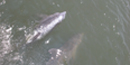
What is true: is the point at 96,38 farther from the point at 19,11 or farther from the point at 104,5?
the point at 19,11

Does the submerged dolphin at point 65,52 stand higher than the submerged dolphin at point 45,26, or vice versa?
the submerged dolphin at point 45,26

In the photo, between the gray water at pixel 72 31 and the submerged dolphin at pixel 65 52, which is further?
the submerged dolphin at pixel 65 52

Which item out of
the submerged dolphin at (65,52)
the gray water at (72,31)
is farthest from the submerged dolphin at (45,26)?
the submerged dolphin at (65,52)

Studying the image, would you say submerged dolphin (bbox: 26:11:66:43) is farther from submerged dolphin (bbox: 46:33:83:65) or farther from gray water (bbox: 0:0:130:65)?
submerged dolphin (bbox: 46:33:83:65)

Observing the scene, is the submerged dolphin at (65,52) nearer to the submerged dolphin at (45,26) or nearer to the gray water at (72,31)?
the gray water at (72,31)

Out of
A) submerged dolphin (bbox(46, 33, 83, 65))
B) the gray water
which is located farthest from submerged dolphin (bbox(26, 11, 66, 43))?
submerged dolphin (bbox(46, 33, 83, 65))
